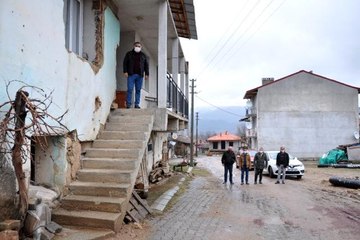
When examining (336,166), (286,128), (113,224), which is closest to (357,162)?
(336,166)

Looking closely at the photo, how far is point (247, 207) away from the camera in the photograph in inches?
389

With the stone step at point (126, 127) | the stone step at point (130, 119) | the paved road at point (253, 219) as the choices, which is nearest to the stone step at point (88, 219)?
the paved road at point (253, 219)

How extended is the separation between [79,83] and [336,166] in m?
26.0

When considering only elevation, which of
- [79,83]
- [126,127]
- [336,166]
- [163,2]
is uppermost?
[163,2]

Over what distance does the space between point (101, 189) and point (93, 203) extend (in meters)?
0.40

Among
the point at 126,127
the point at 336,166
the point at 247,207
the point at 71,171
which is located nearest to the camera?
the point at 71,171

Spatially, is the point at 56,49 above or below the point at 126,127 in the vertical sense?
above

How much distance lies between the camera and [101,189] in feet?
22.7

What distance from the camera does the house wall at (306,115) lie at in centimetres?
4144

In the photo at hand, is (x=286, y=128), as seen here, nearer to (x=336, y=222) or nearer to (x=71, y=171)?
(x=336, y=222)

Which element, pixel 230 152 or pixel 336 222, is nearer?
pixel 336 222

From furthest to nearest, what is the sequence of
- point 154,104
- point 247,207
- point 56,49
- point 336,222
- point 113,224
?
1. point 154,104
2. point 247,207
3. point 336,222
4. point 56,49
5. point 113,224

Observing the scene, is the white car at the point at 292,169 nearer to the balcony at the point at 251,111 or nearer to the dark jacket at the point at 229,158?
the dark jacket at the point at 229,158

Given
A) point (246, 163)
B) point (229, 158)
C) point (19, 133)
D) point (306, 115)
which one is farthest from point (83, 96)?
point (306, 115)
